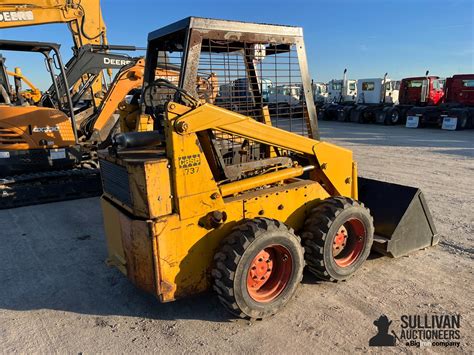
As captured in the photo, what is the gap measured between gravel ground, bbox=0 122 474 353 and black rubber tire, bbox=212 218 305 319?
0.53 ft

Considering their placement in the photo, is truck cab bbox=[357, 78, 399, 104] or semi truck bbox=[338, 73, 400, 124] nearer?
semi truck bbox=[338, 73, 400, 124]

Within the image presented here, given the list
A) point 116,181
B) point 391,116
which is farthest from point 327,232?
point 391,116

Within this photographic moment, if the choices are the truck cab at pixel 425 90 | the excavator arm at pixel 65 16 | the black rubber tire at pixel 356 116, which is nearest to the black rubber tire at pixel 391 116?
the truck cab at pixel 425 90

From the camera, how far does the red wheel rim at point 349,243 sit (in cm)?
394

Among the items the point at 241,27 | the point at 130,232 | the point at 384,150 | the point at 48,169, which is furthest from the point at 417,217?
the point at 384,150

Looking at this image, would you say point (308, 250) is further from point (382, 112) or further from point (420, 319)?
point (382, 112)

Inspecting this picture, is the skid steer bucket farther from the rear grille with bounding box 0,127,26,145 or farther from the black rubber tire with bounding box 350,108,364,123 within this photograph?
the black rubber tire with bounding box 350,108,364,123

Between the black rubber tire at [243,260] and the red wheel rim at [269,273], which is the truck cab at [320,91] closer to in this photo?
the red wheel rim at [269,273]

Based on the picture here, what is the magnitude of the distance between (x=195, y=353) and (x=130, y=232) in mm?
1100

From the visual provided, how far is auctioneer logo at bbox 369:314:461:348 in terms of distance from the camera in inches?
117

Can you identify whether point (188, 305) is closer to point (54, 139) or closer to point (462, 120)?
point (54, 139)

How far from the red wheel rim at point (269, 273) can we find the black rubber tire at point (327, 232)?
0.37m

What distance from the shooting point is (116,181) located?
3537mm

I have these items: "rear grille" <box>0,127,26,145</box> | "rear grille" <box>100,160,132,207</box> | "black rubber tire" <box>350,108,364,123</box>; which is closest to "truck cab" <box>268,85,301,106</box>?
"rear grille" <box>100,160,132,207</box>
